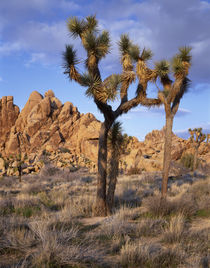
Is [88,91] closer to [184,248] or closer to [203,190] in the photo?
[184,248]

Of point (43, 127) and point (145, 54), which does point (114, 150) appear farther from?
point (43, 127)

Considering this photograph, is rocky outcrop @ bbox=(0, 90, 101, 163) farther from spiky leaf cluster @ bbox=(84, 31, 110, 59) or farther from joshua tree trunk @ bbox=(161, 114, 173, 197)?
spiky leaf cluster @ bbox=(84, 31, 110, 59)

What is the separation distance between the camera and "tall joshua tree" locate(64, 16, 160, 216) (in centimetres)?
926

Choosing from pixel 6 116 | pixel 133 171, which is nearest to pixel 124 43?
pixel 133 171

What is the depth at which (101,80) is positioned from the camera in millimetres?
9883

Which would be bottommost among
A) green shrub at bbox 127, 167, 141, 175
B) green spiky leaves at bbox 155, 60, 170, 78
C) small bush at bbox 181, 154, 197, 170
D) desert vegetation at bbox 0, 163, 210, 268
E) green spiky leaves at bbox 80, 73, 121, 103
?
desert vegetation at bbox 0, 163, 210, 268

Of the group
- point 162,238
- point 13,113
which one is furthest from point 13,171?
point 13,113

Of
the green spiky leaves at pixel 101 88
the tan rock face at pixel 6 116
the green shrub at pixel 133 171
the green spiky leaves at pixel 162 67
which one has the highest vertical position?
the tan rock face at pixel 6 116

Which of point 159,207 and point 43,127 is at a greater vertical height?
point 43,127

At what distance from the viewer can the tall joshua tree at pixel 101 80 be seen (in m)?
9.26

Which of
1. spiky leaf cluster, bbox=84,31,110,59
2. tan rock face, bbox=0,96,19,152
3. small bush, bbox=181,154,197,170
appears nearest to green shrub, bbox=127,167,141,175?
small bush, bbox=181,154,197,170

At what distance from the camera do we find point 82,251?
4.55 m

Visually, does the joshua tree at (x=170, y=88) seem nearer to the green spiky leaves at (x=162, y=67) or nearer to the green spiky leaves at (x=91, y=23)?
the green spiky leaves at (x=162, y=67)

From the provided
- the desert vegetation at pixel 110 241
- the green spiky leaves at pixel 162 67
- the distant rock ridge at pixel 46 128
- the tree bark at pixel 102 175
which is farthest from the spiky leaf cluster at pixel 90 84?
the distant rock ridge at pixel 46 128
